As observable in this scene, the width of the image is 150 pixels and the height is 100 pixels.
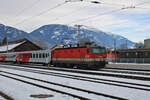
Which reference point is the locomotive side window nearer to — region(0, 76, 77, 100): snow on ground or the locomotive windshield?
the locomotive windshield

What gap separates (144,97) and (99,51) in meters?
16.4

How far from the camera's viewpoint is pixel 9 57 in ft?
170

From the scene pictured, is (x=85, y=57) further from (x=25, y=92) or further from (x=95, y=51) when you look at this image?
(x=25, y=92)

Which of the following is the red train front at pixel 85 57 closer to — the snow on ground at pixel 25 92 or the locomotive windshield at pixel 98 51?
the locomotive windshield at pixel 98 51

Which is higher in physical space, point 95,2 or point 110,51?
point 95,2

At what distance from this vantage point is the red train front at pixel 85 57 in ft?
79.1

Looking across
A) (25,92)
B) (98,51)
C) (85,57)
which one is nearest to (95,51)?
(98,51)

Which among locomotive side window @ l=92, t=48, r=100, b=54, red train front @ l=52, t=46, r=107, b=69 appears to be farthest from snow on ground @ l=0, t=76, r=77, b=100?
locomotive side window @ l=92, t=48, r=100, b=54

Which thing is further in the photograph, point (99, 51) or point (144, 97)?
point (99, 51)

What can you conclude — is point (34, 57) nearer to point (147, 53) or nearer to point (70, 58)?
point (70, 58)

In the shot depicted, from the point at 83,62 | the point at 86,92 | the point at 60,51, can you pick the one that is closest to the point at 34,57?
the point at 60,51

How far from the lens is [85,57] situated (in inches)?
952

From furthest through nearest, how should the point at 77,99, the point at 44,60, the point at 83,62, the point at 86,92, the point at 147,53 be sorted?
the point at 147,53, the point at 44,60, the point at 83,62, the point at 86,92, the point at 77,99

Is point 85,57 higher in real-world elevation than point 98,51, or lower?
lower
